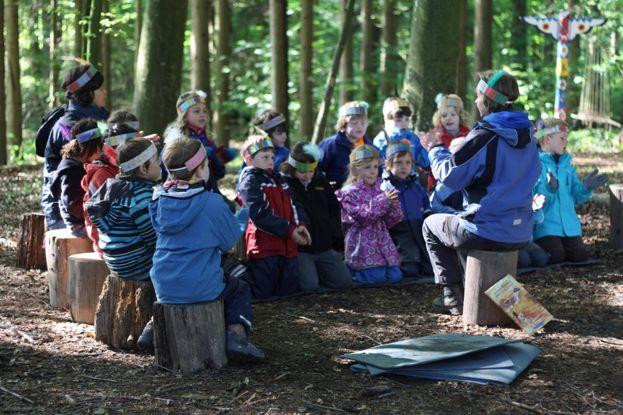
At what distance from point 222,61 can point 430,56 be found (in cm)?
1092

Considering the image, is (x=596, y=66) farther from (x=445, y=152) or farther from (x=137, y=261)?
(x=137, y=261)

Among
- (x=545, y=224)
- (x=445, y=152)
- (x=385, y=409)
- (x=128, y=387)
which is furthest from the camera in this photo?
(x=545, y=224)

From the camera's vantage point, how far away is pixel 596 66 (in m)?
19.9

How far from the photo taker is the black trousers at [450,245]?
655 centimetres

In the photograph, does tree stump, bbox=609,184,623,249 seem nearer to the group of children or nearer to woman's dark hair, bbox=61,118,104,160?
the group of children

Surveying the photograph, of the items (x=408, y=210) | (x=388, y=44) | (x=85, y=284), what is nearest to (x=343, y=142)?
(x=408, y=210)

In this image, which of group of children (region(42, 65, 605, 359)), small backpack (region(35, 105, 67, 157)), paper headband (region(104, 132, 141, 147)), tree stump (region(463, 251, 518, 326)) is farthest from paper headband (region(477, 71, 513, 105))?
small backpack (region(35, 105, 67, 157))

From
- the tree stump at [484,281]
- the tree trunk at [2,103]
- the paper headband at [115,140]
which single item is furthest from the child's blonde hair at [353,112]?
the tree trunk at [2,103]

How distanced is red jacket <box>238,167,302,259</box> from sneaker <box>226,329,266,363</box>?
2114 mm

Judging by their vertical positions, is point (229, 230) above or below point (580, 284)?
above

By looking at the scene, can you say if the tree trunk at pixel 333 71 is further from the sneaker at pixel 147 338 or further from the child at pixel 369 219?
the sneaker at pixel 147 338

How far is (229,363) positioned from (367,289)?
2.79 meters

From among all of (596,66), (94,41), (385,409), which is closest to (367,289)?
(385,409)

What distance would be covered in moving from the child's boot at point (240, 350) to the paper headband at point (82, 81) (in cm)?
336
